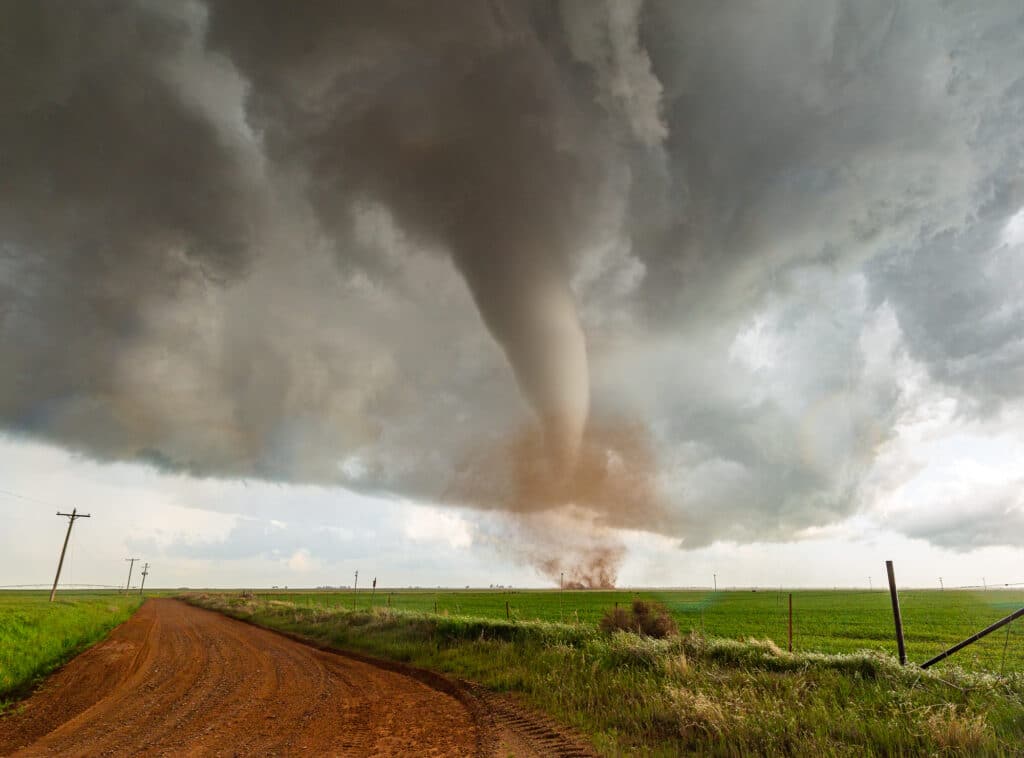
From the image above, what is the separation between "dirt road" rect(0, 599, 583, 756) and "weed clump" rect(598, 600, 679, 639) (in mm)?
11745

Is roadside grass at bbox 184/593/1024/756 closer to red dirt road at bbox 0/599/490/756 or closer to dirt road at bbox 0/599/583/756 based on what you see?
dirt road at bbox 0/599/583/756

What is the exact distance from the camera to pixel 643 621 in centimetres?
2548

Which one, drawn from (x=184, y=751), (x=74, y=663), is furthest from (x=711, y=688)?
(x=74, y=663)

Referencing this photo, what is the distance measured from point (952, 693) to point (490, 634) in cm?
1515

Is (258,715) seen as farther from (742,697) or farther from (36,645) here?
(36,645)

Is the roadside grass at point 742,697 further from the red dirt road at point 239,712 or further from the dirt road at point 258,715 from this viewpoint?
the red dirt road at point 239,712

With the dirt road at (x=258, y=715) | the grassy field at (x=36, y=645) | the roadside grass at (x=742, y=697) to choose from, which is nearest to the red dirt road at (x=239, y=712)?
the dirt road at (x=258, y=715)

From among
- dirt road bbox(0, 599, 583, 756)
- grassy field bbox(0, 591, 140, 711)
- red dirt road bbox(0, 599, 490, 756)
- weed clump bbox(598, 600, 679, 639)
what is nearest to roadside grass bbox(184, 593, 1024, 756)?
dirt road bbox(0, 599, 583, 756)

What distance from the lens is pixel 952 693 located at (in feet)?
34.7

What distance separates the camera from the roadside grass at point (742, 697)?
28.6 ft

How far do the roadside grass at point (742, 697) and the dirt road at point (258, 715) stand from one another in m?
1.58

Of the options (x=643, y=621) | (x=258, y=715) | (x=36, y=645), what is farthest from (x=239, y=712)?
(x=643, y=621)

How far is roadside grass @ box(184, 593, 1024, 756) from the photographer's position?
28.6 ft

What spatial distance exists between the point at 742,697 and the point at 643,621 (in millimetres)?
15299
